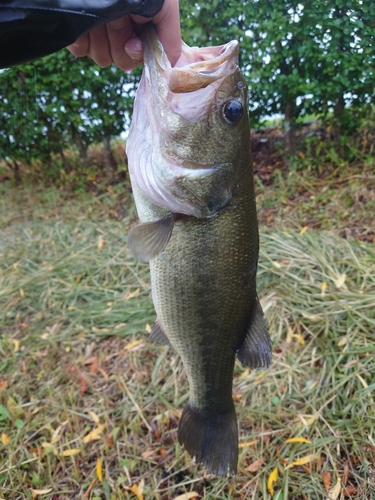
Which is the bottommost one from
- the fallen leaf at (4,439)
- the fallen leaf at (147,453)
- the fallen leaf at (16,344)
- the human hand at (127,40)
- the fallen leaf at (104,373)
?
the fallen leaf at (147,453)

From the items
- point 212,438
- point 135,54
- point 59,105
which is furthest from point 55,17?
point 59,105

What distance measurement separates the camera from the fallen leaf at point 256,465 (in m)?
2.02

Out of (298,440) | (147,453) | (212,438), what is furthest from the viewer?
(147,453)

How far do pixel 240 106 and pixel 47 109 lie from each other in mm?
3867

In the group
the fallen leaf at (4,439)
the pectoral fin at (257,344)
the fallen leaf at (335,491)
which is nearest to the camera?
the pectoral fin at (257,344)

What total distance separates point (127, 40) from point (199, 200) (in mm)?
574

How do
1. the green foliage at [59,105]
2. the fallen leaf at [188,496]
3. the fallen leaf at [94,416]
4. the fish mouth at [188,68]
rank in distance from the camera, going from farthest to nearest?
the green foliage at [59,105] → the fallen leaf at [94,416] → the fallen leaf at [188,496] → the fish mouth at [188,68]

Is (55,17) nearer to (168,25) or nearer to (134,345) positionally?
(168,25)

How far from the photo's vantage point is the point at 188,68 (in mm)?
1140

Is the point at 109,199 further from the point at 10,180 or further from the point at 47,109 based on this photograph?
the point at 10,180

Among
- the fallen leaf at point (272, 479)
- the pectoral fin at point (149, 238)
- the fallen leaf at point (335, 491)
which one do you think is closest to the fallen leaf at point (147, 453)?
the fallen leaf at point (272, 479)

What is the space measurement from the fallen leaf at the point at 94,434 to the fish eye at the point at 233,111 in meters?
1.91

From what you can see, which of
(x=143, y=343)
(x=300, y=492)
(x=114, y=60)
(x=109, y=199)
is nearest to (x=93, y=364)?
(x=143, y=343)

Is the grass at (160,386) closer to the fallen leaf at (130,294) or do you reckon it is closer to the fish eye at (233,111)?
the fallen leaf at (130,294)
